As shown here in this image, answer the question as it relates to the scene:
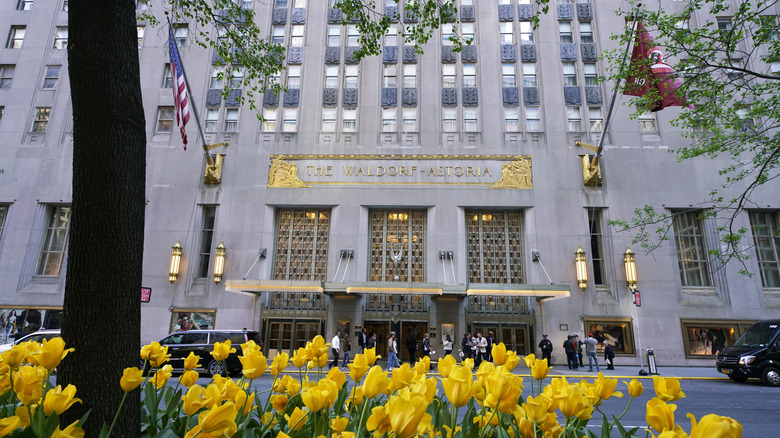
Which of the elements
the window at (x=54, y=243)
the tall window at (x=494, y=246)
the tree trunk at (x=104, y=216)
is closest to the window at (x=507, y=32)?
the tall window at (x=494, y=246)

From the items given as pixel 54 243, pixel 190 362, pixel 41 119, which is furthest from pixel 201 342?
pixel 41 119

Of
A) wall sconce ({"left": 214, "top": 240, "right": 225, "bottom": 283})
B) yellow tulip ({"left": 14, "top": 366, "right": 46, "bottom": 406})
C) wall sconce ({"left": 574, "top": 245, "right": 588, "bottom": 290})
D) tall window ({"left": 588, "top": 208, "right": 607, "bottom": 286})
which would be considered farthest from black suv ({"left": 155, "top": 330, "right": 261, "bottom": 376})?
tall window ({"left": 588, "top": 208, "right": 607, "bottom": 286})

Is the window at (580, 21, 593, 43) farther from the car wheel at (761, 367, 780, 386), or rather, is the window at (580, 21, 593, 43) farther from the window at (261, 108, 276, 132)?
the window at (261, 108, 276, 132)

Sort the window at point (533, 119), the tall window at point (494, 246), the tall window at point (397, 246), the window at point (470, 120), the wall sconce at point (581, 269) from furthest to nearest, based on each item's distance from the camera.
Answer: the window at point (470, 120)
the window at point (533, 119)
the tall window at point (397, 246)
the tall window at point (494, 246)
the wall sconce at point (581, 269)

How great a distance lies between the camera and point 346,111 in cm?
2688

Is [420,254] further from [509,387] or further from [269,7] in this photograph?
[509,387]

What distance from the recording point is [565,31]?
27.2 m

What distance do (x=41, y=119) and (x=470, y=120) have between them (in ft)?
95.3

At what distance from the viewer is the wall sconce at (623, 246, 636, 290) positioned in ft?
72.6

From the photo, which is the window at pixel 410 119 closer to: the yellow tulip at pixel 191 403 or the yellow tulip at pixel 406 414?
the yellow tulip at pixel 191 403

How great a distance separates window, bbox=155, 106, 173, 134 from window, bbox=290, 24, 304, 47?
9.44 metres

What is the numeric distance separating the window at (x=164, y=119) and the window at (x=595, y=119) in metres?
27.4

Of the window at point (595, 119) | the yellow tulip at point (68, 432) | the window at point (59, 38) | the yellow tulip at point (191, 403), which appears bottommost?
the yellow tulip at point (68, 432)

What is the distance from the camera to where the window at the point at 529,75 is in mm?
26625
